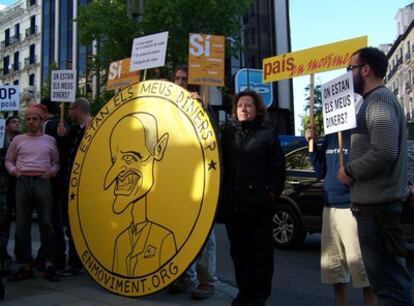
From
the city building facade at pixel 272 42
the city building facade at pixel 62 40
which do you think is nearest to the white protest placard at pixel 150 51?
the city building facade at pixel 272 42

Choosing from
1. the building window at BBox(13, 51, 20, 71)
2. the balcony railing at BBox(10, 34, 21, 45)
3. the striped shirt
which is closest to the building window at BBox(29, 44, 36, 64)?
the building window at BBox(13, 51, 20, 71)

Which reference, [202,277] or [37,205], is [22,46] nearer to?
[37,205]

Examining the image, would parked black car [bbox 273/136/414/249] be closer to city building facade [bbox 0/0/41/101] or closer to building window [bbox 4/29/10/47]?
city building facade [bbox 0/0/41/101]

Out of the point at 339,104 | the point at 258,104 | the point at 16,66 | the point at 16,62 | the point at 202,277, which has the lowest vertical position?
the point at 202,277

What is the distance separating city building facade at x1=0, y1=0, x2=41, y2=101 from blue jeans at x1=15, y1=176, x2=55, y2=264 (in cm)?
4996

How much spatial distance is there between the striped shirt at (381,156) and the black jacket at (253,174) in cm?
110

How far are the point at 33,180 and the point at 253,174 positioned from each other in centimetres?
258

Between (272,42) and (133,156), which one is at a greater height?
(272,42)

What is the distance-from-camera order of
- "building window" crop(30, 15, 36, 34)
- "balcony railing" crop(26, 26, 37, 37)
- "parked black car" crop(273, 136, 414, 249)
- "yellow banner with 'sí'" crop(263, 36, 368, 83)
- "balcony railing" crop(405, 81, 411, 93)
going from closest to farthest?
1. "yellow banner with 'sí'" crop(263, 36, 368, 83)
2. "parked black car" crop(273, 136, 414, 249)
3. "balcony railing" crop(26, 26, 37, 37)
4. "building window" crop(30, 15, 36, 34)
5. "balcony railing" crop(405, 81, 411, 93)

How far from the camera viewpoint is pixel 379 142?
318 cm

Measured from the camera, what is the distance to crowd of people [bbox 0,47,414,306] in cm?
319

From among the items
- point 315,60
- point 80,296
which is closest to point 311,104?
point 315,60

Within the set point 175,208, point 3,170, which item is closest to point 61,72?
point 3,170

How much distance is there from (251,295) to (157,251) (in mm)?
862
